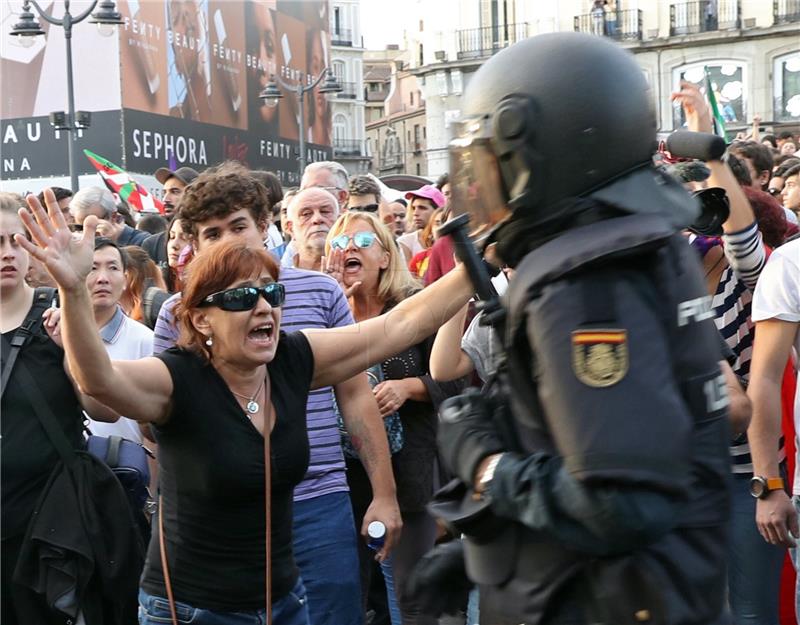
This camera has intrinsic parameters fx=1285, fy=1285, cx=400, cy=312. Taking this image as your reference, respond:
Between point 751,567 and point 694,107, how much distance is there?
174 cm

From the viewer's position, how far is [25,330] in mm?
4582

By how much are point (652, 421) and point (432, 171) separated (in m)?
55.3

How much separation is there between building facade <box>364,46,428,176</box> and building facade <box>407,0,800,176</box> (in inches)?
711

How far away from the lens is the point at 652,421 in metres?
2.05

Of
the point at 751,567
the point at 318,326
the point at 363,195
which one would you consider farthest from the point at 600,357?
the point at 363,195

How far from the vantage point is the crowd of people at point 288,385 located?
11.7ft

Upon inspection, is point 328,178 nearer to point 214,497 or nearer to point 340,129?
point 214,497

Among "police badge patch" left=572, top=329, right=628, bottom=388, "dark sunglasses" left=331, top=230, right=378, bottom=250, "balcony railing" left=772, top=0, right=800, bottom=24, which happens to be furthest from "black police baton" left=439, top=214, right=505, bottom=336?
"balcony railing" left=772, top=0, right=800, bottom=24

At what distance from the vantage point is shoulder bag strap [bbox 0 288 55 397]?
14.8ft

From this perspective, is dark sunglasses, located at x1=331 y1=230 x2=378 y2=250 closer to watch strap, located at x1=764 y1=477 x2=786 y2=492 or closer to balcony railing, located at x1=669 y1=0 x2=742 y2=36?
watch strap, located at x1=764 y1=477 x2=786 y2=492

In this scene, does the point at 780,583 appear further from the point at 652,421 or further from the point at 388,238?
the point at 652,421

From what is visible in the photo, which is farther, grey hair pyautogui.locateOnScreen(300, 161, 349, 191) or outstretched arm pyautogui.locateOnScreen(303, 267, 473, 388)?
grey hair pyautogui.locateOnScreen(300, 161, 349, 191)

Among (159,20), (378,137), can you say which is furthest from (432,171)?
(378,137)

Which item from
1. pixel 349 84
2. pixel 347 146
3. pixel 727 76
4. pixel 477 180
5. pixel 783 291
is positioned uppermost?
pixel 477 180
